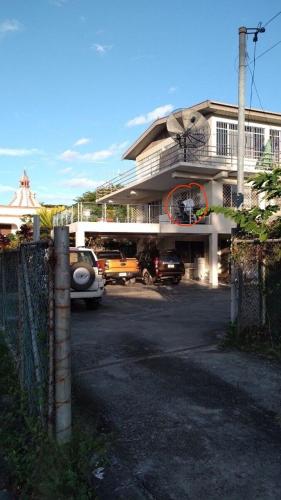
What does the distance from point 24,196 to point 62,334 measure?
1899 inches

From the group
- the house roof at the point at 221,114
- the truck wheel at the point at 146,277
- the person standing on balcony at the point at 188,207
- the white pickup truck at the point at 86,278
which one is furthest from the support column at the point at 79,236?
the white pickup truck at the point at 86,278

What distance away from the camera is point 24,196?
49.2 m

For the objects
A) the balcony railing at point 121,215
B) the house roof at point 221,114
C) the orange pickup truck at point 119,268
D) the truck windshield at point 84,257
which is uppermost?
the house roof at point 221,114

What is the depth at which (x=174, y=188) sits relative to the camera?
26234mm

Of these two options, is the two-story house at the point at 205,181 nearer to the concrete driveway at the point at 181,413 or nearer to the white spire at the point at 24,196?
the concrete driveway at the point at 181,413

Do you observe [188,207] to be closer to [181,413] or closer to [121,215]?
[121,215]

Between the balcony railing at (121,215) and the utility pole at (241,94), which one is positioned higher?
→ the utility pole at (241,94)

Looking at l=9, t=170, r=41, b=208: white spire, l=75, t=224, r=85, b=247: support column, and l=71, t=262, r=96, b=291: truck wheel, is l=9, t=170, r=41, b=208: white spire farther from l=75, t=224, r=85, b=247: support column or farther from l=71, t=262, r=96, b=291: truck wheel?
l=71, t=262, r=96, b=291: truck wheel

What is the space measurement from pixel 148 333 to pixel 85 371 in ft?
9.98

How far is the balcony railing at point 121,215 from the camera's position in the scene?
76.9 ft

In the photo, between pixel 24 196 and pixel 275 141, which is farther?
pixel 24 196

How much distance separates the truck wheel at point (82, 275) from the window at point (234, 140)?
13.4 m

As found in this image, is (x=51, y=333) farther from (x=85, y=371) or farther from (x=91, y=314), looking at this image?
(x=91, y=314)

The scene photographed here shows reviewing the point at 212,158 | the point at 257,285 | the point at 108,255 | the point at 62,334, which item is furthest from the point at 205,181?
the point at 62,334
